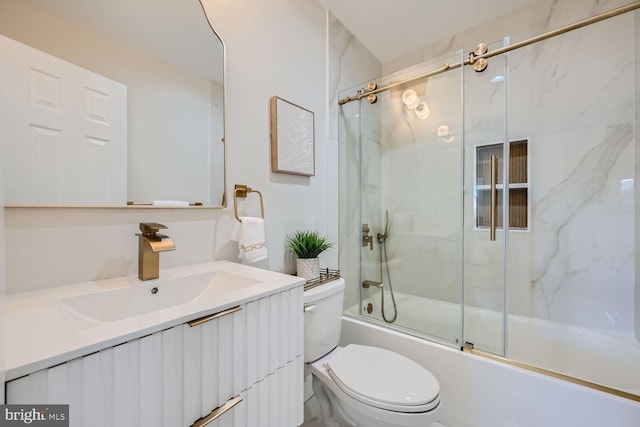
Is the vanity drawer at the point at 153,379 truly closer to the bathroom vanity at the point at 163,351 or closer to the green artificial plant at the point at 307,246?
the bathroom vanity at the point at 163,351

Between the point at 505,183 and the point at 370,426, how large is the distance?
5.15 ft

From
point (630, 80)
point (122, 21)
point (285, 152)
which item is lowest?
point (285, 152)

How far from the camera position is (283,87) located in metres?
1.49

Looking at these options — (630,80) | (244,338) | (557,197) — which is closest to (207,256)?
(244,338)

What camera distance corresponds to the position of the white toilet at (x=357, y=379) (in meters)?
0.98

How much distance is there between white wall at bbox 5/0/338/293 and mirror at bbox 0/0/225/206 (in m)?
0.06

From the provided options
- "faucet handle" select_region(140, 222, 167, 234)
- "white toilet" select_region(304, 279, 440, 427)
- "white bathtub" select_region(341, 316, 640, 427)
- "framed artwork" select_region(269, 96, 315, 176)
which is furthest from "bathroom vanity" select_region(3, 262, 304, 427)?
"white bathtub" select_region(341, 316, 640, 427)

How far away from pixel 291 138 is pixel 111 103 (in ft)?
2.71

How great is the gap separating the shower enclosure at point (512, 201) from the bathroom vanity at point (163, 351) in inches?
43.8

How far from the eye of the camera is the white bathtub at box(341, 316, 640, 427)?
1.06 metres

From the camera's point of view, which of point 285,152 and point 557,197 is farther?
point 557,197

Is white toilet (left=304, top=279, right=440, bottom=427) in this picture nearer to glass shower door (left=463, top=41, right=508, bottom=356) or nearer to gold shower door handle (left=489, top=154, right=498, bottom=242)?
glass shower door (left=463, top=41, right=508, bottom=356)

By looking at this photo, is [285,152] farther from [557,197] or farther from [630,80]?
[630,80]

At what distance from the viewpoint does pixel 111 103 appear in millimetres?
871
